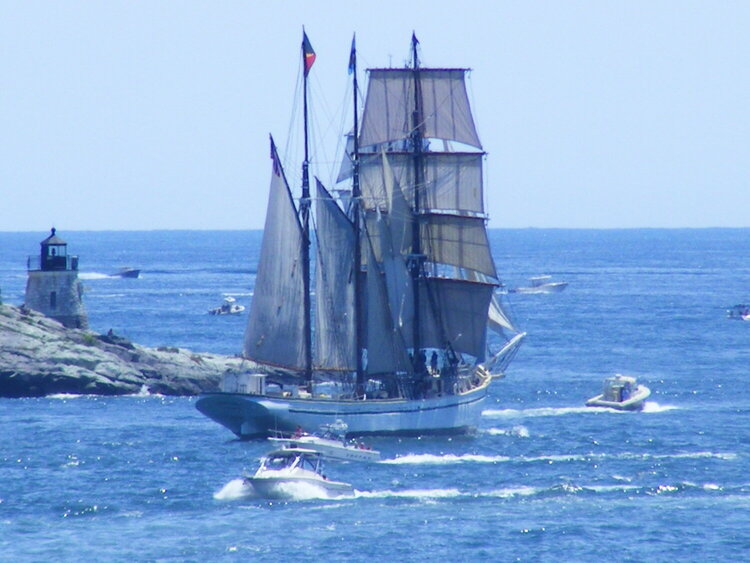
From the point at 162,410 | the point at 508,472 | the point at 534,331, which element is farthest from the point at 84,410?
the point at 534,331

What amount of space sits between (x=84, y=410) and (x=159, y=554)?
27898 millimetres

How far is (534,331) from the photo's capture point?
114 m

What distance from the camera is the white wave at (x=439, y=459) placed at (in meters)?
55.3

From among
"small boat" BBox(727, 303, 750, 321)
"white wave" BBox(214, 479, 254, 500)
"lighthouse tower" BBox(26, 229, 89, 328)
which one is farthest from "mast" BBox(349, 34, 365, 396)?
"small boat" BBox(727, 303, 750, 321)

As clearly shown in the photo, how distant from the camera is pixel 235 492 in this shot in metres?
47.6

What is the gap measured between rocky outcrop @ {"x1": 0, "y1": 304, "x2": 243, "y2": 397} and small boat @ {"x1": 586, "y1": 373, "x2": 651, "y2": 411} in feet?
54.1

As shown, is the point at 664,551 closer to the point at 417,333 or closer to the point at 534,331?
the point at 417,333

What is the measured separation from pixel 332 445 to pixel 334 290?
39.6 feet

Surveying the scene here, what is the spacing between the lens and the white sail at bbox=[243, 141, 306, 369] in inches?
2505

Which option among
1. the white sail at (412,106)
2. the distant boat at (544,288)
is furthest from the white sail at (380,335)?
the distant boat at (544,288)

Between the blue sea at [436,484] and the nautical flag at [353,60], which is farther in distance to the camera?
the nautical flag at [353,60]

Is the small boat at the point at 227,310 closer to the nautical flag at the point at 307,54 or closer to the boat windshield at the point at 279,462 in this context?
the nautical flag at the point at 307,54

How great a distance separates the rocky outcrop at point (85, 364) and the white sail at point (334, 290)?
9843mm

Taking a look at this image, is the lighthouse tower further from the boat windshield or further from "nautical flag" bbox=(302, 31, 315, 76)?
the boat windshield
